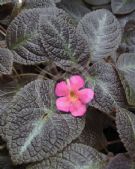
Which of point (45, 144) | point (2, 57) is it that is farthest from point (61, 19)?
point (45, 144)

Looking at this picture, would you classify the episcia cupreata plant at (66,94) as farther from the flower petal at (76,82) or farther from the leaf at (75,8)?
the leaf at (75,8)

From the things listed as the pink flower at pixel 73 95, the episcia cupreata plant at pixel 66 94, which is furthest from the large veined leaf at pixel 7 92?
the pink flower at pixel 73 95

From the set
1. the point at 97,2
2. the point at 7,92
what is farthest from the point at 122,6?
the point at 7,92

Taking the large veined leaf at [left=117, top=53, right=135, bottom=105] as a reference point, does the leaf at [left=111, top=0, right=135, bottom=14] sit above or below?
above

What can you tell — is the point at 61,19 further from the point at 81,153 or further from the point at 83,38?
the point at 81,153

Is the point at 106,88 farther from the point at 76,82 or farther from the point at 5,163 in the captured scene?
the point at 5,163

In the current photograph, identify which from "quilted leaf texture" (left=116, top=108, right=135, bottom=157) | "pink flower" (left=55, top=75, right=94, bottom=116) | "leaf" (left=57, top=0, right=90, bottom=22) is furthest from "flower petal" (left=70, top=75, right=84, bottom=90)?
"leaf" (left=57, top=0, right=90, bottom=22)

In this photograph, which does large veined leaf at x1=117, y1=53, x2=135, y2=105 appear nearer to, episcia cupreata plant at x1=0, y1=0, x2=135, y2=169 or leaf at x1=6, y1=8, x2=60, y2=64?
episcia cupreata plant at x1=0, y1=0, x2=135, y2=169
